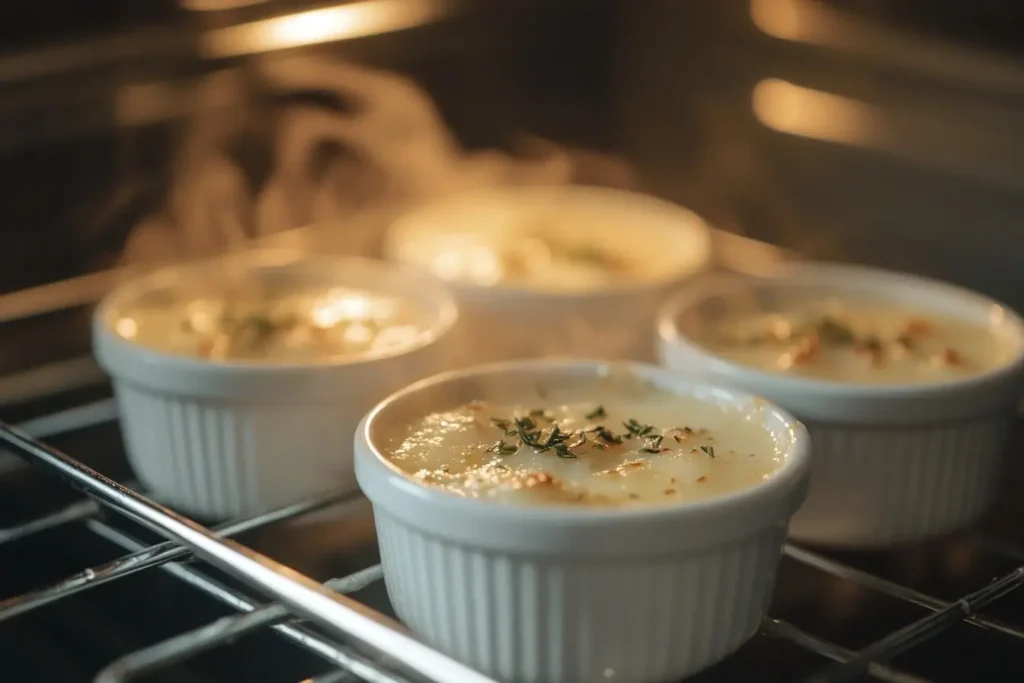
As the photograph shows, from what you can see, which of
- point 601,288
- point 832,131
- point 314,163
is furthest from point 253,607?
point 832,131

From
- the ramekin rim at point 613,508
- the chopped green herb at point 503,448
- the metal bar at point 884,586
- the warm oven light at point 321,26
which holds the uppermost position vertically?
the warm oven light at point 321,26

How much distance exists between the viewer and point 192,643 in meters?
0.69

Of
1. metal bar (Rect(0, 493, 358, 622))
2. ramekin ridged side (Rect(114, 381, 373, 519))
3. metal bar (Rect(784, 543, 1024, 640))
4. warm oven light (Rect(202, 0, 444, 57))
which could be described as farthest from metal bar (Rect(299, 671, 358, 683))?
warm oven light (Rect(202, 0, 444, 57))

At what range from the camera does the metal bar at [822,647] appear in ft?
2.40

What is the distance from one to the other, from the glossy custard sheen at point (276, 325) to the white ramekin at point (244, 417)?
4cm

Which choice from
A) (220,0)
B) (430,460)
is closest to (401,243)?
(220,0)

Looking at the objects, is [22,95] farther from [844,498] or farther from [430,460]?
[844,498]

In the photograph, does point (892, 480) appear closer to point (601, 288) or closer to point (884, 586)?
point (884, 586)

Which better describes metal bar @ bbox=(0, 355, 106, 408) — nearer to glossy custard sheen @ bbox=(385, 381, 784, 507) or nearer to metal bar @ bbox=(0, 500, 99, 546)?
metal bar @ bbox=(0, 500, 99, 546)

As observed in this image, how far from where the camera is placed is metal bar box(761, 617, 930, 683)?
2.40ft

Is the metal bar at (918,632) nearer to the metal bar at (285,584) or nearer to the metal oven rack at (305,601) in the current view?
the metal oven rack at (305,601)

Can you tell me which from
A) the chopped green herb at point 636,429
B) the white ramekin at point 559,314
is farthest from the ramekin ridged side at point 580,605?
the white ramekin at point 559,314

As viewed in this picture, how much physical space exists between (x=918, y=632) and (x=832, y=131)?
567 mm

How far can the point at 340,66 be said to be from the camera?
3.99 feet
